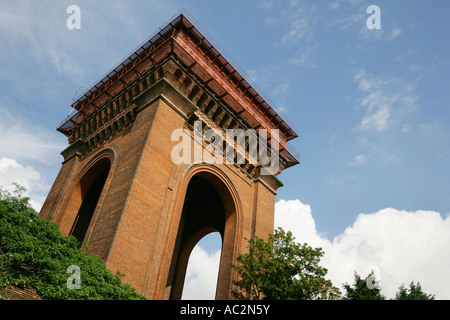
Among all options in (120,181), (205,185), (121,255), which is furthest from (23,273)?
(205,185)

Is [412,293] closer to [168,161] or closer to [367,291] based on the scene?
[367,291]

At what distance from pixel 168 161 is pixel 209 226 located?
8.73 meters

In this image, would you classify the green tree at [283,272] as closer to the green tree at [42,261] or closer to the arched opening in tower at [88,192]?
the green tree at [42,261]

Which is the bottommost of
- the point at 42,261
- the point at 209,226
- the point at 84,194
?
the point at 42,261

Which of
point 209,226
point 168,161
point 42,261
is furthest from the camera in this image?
point 209,226

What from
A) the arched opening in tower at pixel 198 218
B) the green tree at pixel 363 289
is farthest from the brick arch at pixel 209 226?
the green tree at pixel 363 289

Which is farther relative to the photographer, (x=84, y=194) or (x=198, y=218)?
(x=198, y=218)

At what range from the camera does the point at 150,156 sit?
553 inches

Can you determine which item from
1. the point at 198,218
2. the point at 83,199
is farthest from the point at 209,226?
the point at 83,199

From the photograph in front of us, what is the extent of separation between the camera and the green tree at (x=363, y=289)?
2007cm

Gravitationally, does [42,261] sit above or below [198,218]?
below

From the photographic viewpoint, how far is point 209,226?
2230cm

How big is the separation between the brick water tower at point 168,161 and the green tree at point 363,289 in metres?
6.67

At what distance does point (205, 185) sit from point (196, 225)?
316 cm
